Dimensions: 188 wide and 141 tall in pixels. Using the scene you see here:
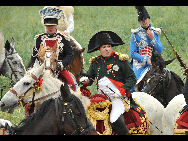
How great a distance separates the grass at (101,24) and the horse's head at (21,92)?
12.2 m

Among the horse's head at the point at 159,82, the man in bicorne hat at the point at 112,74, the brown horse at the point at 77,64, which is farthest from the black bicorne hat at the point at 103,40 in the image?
the brown horse at the point at 77,64

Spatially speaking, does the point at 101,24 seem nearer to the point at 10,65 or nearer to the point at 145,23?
the point at 10,65

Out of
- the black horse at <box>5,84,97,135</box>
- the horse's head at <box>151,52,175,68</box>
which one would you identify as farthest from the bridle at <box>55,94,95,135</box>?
the horse's head at <box>151,52,175,68</box>

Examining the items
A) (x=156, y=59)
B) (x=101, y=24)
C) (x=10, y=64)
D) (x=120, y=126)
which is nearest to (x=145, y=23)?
(x=156, y=59)

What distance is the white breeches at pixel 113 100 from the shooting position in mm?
5051

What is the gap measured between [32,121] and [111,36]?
238 centimetres

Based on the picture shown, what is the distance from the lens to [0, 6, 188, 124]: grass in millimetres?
20156

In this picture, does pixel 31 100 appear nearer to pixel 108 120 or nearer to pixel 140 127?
pixel 108 120

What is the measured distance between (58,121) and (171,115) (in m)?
3.18

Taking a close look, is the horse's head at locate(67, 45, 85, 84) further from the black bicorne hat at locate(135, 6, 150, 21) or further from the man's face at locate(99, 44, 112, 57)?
the man's face at locate(99, 44, 112, 57)

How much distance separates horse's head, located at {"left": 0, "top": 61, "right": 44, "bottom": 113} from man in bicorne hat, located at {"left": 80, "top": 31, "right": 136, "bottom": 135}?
0.83m

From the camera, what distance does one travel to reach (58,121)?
3.68m

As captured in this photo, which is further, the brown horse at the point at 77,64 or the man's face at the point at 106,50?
the brown horse at the point at 77,64

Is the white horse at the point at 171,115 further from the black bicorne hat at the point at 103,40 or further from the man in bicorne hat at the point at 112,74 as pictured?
the black bicorne hat at the point at 103,40
